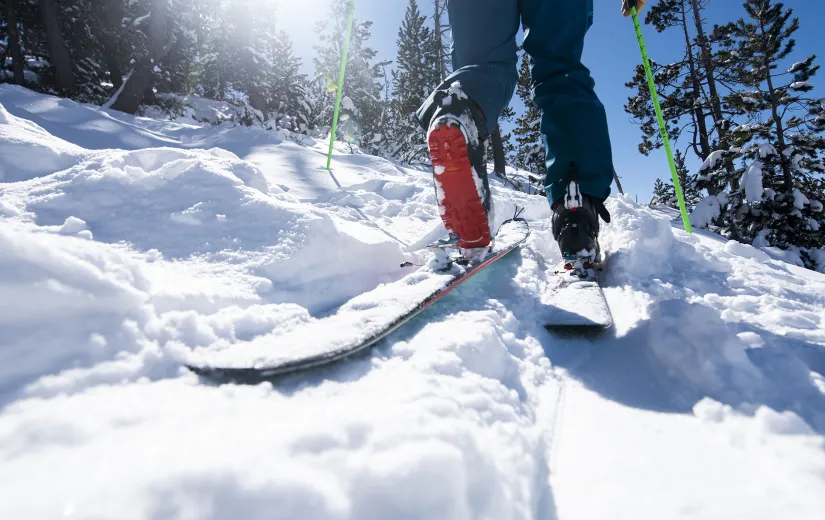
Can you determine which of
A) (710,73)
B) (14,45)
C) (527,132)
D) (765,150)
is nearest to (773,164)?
(765,150)

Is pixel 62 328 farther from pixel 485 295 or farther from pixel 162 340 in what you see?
pixel 485 295

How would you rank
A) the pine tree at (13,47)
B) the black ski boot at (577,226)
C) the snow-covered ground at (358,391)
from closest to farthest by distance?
the snow-covered ground at (358,391), the black ski boot at (577,226), the pine tree at (13,47)

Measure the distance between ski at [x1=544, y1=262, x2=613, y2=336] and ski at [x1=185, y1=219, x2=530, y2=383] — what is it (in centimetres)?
36

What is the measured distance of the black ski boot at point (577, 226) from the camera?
63.0 inches

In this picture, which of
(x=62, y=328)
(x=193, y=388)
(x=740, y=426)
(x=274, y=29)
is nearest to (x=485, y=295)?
(x=740, y=426)

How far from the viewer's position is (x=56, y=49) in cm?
1131

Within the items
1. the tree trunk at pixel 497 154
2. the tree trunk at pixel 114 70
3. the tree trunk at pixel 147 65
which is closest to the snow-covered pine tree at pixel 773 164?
the tree trunk at pixel 497 154

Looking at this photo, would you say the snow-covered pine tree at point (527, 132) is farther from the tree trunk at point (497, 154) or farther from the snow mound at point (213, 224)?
the snow mound at point (213, 224)

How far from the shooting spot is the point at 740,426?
28.8 inches

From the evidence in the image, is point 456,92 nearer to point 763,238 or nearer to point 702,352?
point 702,352

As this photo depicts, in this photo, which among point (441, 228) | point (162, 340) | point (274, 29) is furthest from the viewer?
point (274, 29)

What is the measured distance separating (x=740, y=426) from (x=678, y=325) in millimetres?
363

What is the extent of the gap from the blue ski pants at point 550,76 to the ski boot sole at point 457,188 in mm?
211

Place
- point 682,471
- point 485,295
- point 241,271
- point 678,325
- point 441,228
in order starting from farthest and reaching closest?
point 441,228 → point 485,295 → point 241,271 → point 678,325 → point 682,471
